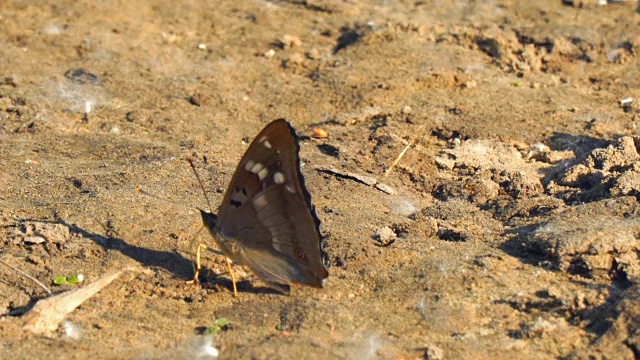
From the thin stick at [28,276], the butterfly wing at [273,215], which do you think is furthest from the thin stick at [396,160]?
the thin stick at [28,276]

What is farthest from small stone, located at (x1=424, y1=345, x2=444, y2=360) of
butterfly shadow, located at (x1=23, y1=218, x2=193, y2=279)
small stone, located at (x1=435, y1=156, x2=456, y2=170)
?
small stone, located at (x1=435, y1=156, x2=456, y2=170)

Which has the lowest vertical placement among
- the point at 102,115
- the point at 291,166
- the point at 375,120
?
the point at 102,115

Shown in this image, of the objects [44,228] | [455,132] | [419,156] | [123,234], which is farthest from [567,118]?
[44,228]

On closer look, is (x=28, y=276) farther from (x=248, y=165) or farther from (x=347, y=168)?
(x=347, y=168)

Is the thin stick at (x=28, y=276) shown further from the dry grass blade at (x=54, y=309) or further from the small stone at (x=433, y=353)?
the small stone at (x=433, y=353)

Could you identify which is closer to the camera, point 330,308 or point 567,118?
point 330,308

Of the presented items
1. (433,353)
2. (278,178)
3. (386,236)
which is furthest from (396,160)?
(433,353)

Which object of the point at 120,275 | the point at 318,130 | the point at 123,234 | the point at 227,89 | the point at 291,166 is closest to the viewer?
the point at 291,166

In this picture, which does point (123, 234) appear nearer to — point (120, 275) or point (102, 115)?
point (120, 275)
